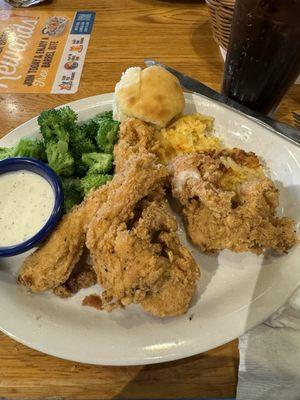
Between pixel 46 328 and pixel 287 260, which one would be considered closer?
pixel 46 328

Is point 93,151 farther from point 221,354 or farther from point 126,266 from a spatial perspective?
point 221,354

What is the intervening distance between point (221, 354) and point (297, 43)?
5.08 ft

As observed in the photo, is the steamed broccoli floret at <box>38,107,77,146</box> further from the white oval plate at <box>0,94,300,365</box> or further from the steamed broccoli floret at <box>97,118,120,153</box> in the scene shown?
the white oval plate at <box>0,94,300,365</box>

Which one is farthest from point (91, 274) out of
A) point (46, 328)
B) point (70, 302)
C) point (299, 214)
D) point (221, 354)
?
point (299, 214)

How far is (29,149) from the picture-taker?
72.1 inches

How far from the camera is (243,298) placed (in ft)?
4.83

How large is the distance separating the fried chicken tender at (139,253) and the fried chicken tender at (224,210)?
18cm

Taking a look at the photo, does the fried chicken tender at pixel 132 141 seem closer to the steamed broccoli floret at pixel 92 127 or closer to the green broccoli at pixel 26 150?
the steamed broccoli floret at pixel 92 127

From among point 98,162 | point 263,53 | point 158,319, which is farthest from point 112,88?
point 158,319

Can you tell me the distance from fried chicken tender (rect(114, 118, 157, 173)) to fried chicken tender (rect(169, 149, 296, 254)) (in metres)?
0.19

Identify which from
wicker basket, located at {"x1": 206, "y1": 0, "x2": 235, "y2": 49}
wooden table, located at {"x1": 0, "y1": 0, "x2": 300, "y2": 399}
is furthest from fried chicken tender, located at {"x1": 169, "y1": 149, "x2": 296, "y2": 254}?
wicker basket, located at {"x1": 206, "y1": 0, "x2": 235, "y2": 49}

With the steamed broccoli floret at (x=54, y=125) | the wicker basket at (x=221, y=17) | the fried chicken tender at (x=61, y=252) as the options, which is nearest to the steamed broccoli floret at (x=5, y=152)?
the steamed broccoli floret at (x=54, y=125)

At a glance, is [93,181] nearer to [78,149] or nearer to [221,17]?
[78,149]

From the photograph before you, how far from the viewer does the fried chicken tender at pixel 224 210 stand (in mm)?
1544
